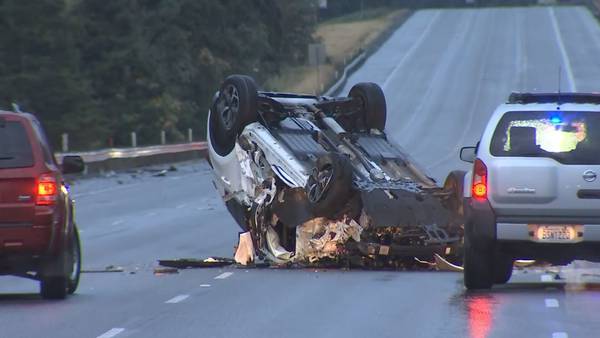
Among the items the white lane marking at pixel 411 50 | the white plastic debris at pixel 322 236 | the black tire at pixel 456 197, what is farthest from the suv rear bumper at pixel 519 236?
the white lane marking at pixel 411 50

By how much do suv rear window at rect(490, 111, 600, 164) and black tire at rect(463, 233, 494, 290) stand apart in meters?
0.94

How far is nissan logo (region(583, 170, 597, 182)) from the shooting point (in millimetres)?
15156

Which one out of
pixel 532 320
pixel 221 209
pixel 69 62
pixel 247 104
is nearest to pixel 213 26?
pixel 69 62

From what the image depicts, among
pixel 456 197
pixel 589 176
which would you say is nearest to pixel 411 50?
pixel 456 197

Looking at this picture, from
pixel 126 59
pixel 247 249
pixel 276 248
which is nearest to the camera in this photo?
pixel 276 248

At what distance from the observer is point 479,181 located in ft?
50.6

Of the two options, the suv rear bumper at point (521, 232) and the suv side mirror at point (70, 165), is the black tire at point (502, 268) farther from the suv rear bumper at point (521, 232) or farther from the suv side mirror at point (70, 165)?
the suv side mirror at point (70, 165)

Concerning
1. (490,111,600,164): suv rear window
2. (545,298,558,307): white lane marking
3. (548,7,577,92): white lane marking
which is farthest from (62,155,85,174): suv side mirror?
(548,7,577,92): white lane marking

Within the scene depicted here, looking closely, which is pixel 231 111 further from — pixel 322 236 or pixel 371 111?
pixel 322 236

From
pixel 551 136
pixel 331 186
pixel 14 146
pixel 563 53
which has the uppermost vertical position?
pixel 14 146

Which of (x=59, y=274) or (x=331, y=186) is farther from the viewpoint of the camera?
(x=331, y=186)

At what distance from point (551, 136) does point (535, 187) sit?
0.58 metres

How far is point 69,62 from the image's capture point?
64.2 m

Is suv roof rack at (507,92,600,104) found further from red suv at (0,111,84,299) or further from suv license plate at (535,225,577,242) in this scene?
red suv at (0,111,84,299)
